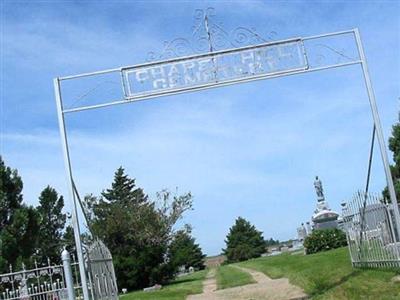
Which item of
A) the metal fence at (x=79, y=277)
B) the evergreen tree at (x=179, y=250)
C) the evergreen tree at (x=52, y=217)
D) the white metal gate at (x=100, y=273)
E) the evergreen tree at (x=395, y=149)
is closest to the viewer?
the metal fence at (x=79, y=277)

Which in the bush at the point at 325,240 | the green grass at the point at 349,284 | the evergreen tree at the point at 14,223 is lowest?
the green grass at the point at 349,284

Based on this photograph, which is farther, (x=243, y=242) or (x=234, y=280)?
(x=243, y=242)

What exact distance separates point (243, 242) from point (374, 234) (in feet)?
185

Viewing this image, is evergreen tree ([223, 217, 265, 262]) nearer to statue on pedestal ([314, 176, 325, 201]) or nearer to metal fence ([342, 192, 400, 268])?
statue on pedestal ([314, 176, 325, 201])

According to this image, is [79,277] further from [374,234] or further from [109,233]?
[109,233]

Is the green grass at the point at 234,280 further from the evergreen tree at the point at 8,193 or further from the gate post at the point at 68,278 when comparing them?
the gate post at the point at 68,278

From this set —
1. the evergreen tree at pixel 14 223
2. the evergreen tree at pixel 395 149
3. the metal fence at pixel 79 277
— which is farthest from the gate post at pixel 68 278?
the evergreen tree at pixel 395 149

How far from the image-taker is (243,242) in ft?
224

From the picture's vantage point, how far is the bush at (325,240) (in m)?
26.6

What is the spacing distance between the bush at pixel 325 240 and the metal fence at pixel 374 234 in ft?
41.1

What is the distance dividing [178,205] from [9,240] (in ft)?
55.3

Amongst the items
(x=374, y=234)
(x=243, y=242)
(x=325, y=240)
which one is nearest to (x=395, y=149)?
(x=325, y=240)

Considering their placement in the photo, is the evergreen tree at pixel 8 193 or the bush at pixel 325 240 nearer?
the evergreen tree at pixel 8 193

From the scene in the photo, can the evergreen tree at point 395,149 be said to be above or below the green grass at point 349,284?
above
